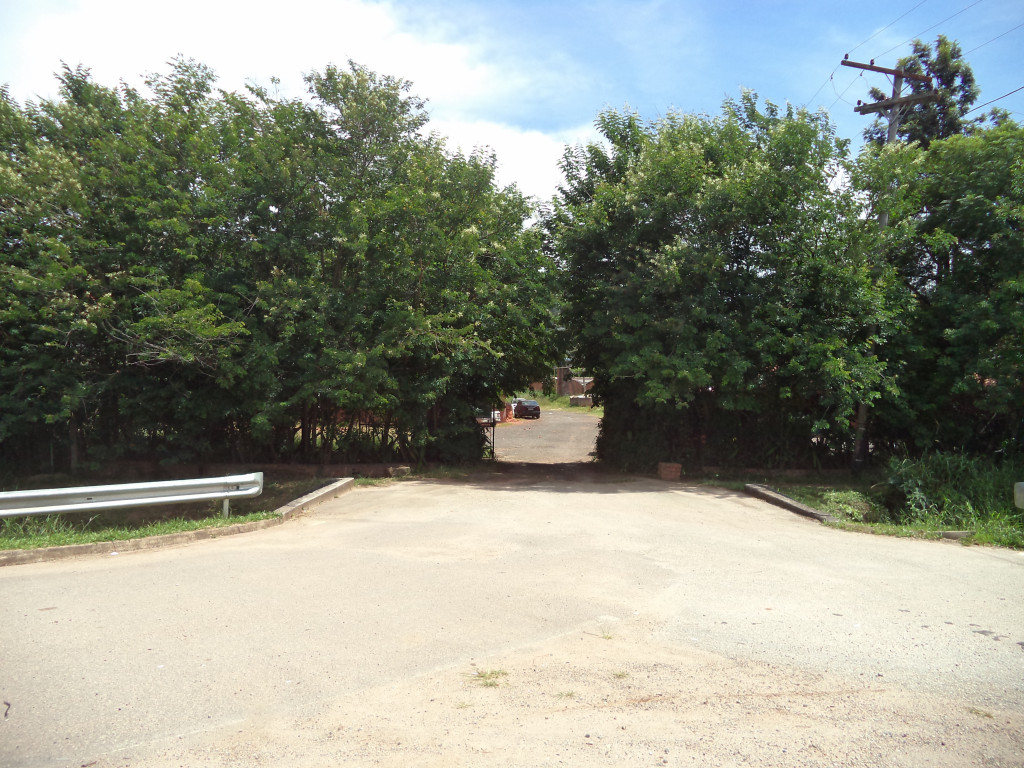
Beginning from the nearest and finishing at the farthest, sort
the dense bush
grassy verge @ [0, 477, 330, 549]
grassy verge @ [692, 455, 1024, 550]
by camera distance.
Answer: grassy verge @ [0, 477, 330, 549] < grassy verge @ [692, 455, 1024, 550] < the dense bush

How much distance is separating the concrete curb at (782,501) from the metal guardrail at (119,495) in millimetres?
8640

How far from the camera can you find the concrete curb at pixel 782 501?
10993mm

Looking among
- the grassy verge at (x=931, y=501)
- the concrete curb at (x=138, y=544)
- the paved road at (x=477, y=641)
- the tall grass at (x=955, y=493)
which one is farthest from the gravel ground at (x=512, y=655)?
the tall grass at (x=955, y=493)

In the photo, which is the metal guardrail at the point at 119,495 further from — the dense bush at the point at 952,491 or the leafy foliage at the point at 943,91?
the leafy foliage at the point at 943,91

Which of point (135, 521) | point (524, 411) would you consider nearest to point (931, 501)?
point (135, 521)

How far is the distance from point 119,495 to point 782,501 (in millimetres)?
10410

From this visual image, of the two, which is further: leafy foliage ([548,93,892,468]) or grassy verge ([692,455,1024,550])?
leafy foliage ([548,93,892,468])

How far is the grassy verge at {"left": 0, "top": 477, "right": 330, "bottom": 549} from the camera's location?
8656mm

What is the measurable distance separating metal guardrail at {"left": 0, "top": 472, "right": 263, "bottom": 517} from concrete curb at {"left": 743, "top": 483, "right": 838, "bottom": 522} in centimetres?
864

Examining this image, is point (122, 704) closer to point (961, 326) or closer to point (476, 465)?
point (476, 465)

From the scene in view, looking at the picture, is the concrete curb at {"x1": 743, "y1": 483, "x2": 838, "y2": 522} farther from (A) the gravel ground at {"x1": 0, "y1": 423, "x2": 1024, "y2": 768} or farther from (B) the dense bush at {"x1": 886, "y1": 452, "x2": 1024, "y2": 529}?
(A) the gravel ground at {"x1": 0, "y1": 423, "x2": 1024, "y2": 768}

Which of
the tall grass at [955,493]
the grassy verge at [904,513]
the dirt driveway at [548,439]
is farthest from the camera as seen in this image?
the dirt driveway at [548,439]

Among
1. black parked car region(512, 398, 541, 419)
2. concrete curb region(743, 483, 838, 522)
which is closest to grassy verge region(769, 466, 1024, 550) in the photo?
concrete curb region(743, 483, 838, 522)

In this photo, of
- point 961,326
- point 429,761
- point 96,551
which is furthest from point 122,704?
point 961,326
